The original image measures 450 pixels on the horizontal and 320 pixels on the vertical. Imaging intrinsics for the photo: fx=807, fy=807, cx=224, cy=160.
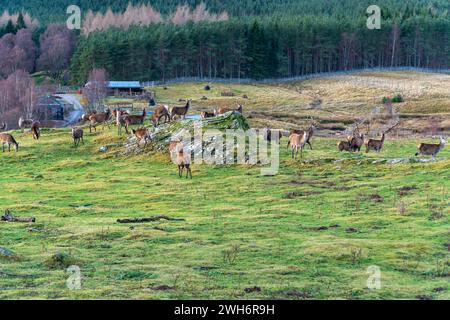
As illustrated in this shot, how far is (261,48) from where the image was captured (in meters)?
119

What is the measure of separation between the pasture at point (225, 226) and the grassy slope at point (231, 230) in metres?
0.05

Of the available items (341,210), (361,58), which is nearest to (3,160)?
(341,210)

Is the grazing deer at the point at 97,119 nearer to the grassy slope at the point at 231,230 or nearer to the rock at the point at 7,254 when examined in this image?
the grassy slope at the point at 231,230

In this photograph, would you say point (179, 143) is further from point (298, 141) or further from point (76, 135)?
point (76, 135)

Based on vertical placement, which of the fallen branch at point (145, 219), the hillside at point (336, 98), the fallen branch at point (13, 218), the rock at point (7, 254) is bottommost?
the hillside at point (336, 98)

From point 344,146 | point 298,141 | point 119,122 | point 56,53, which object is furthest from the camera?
point 56,53

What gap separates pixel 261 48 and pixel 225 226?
9392 centimetres

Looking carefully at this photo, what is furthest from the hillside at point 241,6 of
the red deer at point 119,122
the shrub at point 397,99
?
the red deer at point 119,122

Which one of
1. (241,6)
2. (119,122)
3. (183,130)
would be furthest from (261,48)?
(183,130)

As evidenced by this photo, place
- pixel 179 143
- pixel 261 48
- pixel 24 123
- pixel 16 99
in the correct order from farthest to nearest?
pixel 261 48
pixel 16 99
pixel 24 123
pixel 179 143

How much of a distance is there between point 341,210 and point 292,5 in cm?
15281

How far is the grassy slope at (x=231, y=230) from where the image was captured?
20031 millimetres

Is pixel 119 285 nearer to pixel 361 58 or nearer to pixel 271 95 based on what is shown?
pixel 271 95

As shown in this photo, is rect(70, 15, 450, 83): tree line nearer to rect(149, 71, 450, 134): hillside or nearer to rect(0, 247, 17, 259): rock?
rect(149, 71, 450, 134): hillside
